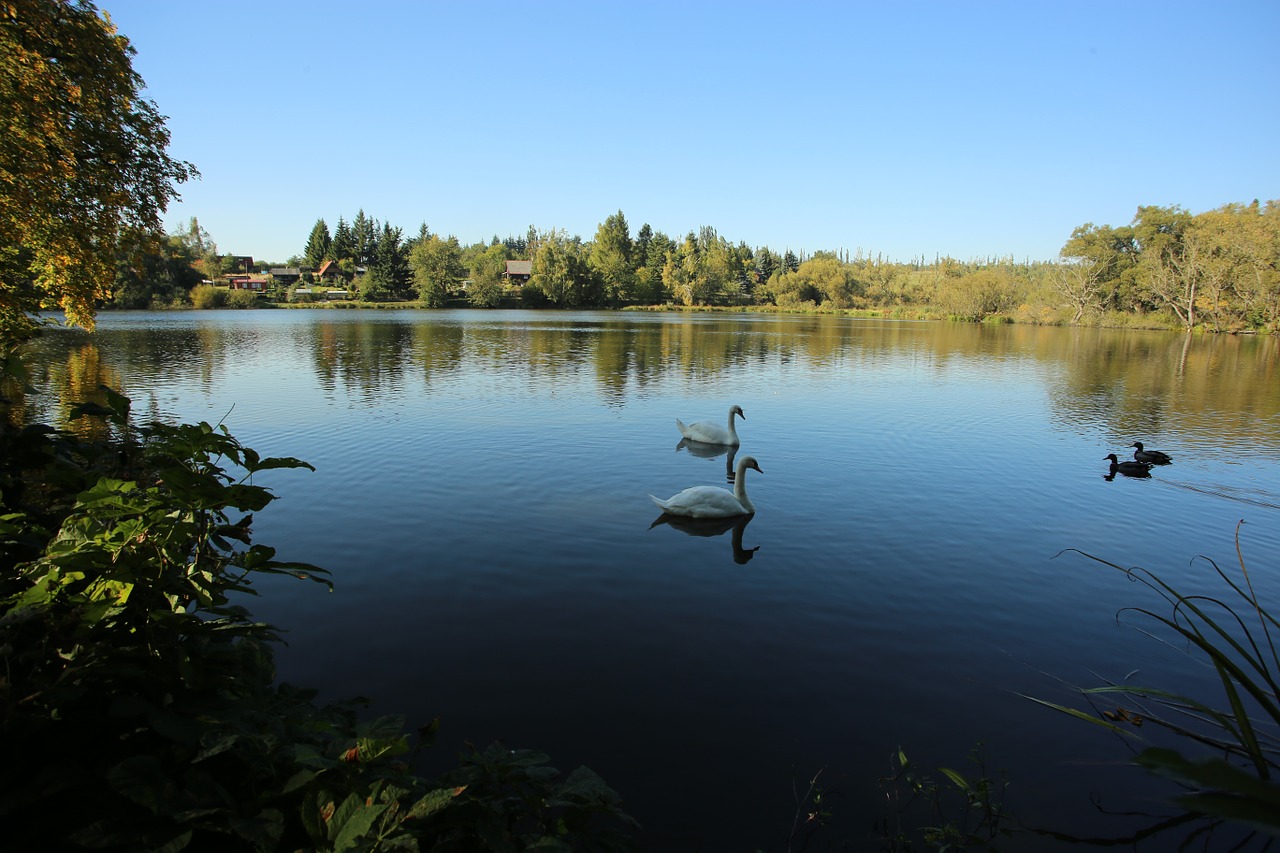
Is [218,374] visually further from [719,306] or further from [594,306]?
[719,306]

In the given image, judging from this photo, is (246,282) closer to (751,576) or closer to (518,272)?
(518,272)

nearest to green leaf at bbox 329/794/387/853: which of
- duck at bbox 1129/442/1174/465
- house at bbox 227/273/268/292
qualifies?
duck at bbox 1129/442/1174/465

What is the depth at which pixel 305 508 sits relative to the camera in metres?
11.3

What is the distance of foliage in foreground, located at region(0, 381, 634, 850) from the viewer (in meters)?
2.26

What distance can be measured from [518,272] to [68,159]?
121m

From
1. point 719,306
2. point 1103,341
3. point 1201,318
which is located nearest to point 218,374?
point 1103,341

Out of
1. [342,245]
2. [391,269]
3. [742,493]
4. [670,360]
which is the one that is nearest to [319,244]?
[342,245]

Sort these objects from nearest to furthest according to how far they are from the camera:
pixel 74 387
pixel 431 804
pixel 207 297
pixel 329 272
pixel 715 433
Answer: pixel 431 804 → pixel 715 433 → pixel 74 387 → pixel 207 297 → pixel 329 272

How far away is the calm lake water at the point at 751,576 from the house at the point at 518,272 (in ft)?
343

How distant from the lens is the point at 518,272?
131 meters

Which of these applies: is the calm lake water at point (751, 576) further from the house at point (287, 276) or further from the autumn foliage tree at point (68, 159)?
the house at point (287, 276)

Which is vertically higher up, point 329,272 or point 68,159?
point 329,272

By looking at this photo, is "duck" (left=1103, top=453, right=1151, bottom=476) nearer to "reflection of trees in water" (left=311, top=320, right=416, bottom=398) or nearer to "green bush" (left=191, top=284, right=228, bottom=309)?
"reflection of trees in water" (left=311, top=320, right=416, bottom=398)

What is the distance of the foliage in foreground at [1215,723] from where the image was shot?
0.86 meters
